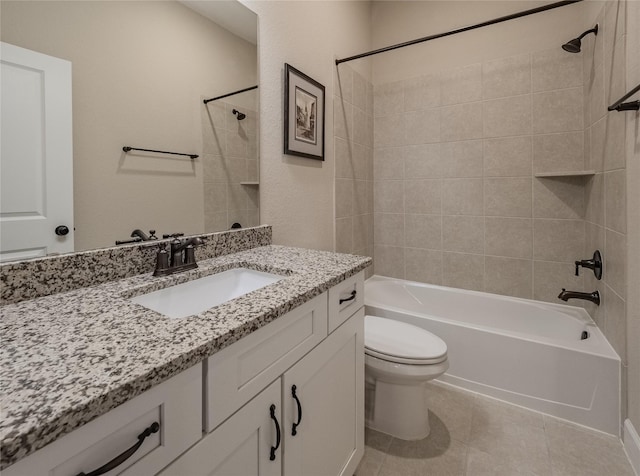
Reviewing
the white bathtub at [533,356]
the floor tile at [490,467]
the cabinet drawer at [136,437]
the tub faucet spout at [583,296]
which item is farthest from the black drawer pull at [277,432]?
the tub faucet spout at [583,296]

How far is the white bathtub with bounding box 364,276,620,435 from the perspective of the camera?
5.03 ft

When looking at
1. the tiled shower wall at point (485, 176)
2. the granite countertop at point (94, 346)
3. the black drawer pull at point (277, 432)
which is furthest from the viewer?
the tiled shower wall at point (485, 176)

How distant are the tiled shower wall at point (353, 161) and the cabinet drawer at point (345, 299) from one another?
1.05 meters

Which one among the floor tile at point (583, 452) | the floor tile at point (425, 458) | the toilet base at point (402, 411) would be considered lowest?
the floor tile at point (425, 458)

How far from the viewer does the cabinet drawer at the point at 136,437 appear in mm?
392

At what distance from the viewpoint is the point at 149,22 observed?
1076 mm

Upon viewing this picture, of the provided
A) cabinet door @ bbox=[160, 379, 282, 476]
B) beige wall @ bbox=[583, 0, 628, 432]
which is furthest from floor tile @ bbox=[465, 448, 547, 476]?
cabinet door @ bbox=[160, 379, 282, 476]

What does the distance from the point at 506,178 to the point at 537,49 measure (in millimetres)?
857

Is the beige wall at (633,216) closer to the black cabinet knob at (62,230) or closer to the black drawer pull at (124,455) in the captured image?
the black drawer pull at (124,455)

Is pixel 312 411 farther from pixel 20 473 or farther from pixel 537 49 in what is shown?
pixel 537 49

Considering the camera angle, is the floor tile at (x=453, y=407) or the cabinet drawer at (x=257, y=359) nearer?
the cabinet drawer at (x=257, y=359)

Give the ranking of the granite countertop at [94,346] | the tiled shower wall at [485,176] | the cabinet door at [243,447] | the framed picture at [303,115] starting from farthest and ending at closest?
the tiled shower wall at [485,176], the framed picture at [303,115], the cabinet door at [243,447], the granite countertop at [94,346]

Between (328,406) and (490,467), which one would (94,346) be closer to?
(328,406)

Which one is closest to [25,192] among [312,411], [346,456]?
[312,411]
